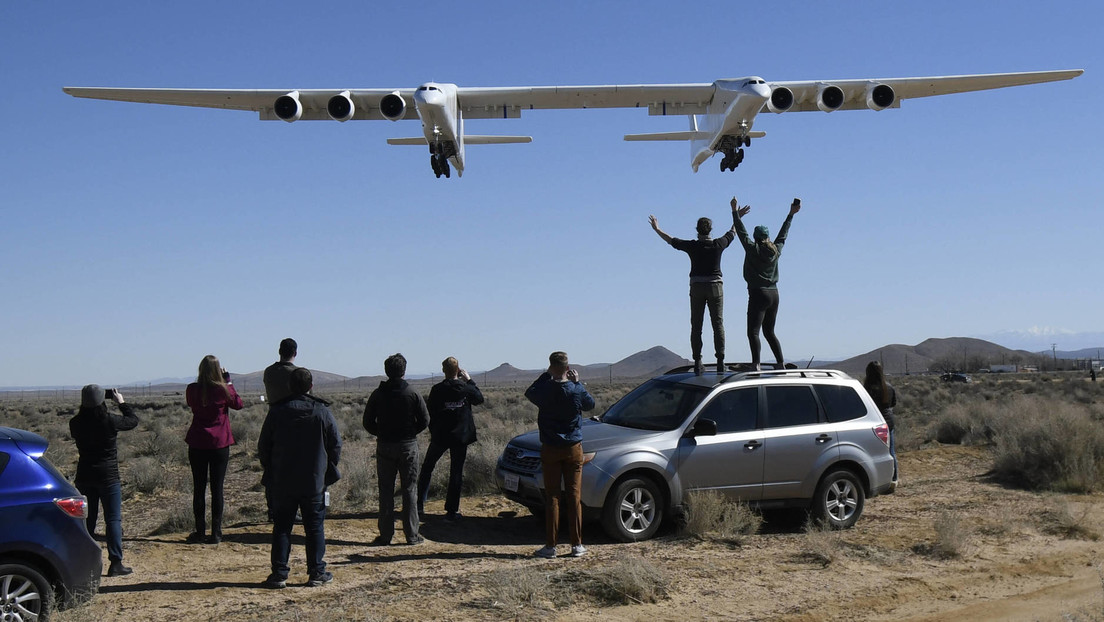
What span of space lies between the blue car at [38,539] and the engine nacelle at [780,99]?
15.6 m

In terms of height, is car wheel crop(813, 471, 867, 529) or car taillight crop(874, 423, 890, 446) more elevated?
car taillight crop(874, 423, 890, 446)

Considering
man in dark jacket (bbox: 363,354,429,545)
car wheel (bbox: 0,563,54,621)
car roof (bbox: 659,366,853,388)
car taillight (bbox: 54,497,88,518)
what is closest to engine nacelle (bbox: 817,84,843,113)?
car roof (bbox: 659,366,853,388)

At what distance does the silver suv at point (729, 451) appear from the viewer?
9.05 m

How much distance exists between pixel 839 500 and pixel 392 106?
1158cm

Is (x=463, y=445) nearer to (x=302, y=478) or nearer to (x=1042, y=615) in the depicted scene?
(x=302, y=478)

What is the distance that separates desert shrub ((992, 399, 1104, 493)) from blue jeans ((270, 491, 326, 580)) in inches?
402

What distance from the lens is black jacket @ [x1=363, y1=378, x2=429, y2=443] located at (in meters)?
8.87

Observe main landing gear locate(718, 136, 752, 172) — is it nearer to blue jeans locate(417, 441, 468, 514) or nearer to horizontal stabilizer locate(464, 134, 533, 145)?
horizontal stabilizer locate(464, 134, 533, 145)

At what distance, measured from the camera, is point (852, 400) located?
33.4 feet

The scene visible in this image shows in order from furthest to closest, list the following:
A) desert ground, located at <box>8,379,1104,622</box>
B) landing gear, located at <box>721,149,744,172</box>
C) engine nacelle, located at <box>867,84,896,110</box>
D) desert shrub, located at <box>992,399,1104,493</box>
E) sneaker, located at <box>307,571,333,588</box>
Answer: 1. engine nacelle, located at <box>867,84,896,110</box>
2. landing gear, located at <box>721,149,744,172</box>
3. desert shrub, located at <box>992,399,1104,493</box>
4. sneaker, located at <box>307,571,333,588</box>
5. desert ground, located at <box>8,379,1104,622</box>

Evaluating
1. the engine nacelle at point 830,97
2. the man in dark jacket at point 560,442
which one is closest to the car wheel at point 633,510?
the man in dark jacket at point 560,442

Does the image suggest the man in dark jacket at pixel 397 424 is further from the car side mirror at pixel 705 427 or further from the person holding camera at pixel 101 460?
the car side mirror at pixel 705 427

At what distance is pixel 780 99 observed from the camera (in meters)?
18.7

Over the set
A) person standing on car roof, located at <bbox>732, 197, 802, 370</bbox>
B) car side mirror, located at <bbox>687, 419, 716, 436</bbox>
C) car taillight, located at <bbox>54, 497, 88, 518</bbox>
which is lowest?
car taillight, located at <bbox>54, 497, 88, 518</bbox>
